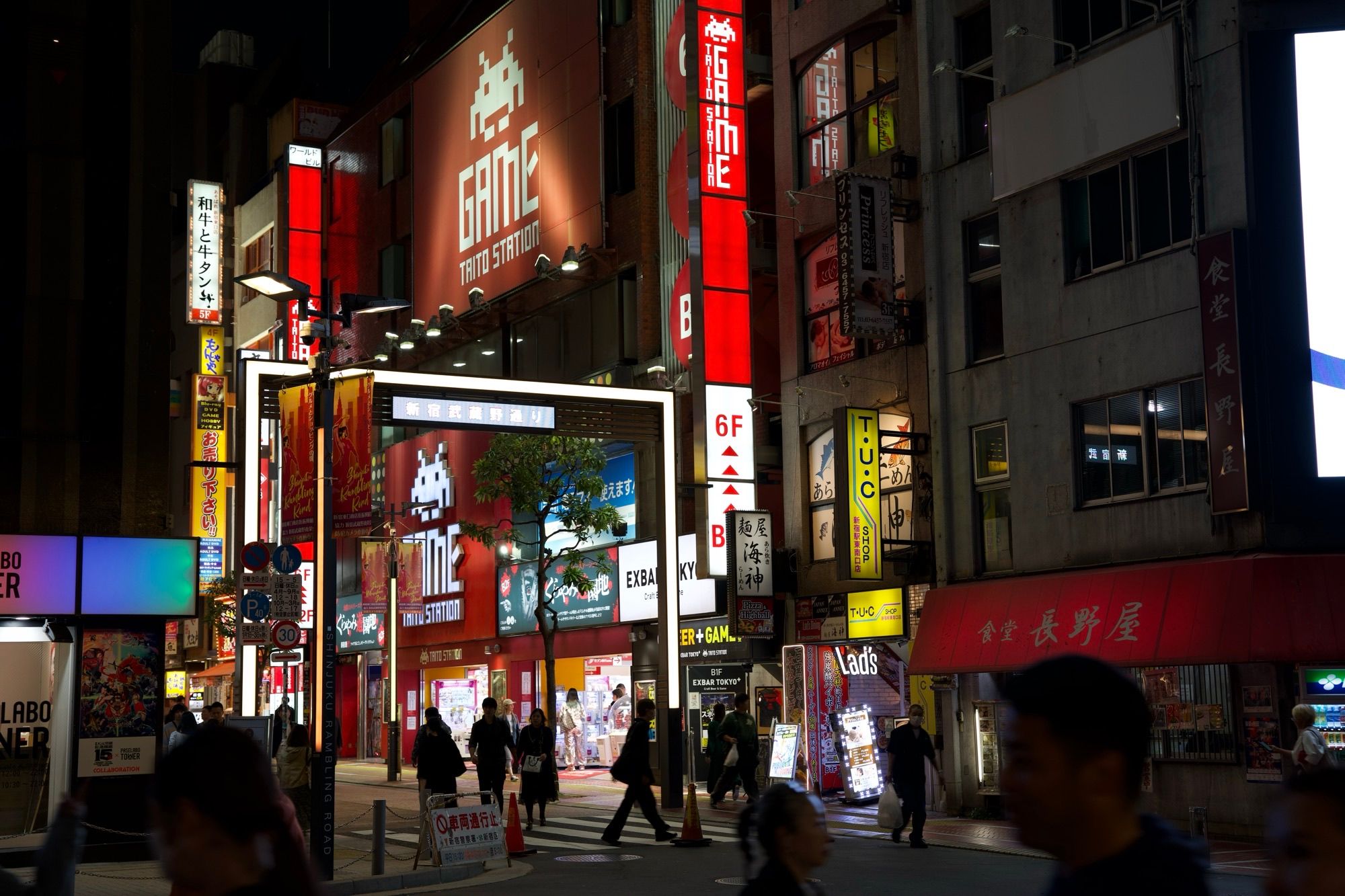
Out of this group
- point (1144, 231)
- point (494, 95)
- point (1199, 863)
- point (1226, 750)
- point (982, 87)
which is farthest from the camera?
point (494, 95)

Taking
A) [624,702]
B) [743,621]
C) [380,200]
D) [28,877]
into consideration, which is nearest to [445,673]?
[624,702]

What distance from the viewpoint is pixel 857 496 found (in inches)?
1043

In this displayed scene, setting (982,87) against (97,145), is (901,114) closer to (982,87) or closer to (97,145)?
(982,87)

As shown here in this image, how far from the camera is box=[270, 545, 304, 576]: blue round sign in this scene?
2283cm

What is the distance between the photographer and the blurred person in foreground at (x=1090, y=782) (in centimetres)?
288

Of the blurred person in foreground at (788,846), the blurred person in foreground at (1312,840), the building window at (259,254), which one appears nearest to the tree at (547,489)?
the building window at (259,254)

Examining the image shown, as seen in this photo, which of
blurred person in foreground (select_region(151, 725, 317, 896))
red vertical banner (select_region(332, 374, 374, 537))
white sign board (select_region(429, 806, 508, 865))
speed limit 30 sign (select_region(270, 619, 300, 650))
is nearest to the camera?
blurred person in foreground (select_region(151, 725, 317, 896))

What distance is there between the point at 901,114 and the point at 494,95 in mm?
18513

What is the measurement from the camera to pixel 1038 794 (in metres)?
2.92

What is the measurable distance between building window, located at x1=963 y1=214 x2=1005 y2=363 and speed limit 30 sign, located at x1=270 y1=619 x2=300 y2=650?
11.6 metres

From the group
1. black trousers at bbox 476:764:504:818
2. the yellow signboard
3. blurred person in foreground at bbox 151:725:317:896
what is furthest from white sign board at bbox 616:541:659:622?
blurred person in foreground at bbox 151:725:317:896

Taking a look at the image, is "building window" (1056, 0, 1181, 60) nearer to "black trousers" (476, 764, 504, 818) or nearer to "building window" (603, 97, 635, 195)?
"black trousers" (476, 764, 504, 818)

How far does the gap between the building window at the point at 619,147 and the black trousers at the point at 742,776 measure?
54.4 ft

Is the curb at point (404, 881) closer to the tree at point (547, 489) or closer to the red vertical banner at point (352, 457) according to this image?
the red vertical banner at point (352, 457)
